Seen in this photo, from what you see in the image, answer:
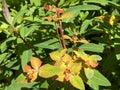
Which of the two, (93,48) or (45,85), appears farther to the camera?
(93,48)

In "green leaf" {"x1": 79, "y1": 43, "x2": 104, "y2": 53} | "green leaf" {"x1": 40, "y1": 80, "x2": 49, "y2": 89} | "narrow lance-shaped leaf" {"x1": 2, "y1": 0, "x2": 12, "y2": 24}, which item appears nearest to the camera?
"narrow lance-shaped leaf" {"x1": 2, "y1": 0, "x2": 12, "y2": 24}

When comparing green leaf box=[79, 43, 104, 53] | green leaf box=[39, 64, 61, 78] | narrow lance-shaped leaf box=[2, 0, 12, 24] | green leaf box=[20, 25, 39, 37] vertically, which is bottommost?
green leaf box=[79, 43, 104, 53]

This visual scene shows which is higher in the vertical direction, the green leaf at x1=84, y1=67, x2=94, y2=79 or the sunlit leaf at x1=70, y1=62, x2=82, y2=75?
the sunlit leaf at x1=70, y1=62, x2=82, y2=75

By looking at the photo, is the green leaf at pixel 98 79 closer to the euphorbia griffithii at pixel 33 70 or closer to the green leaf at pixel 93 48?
the green leaf at pixel 93 48

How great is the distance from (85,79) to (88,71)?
81 millimetres

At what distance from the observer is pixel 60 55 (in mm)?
1656

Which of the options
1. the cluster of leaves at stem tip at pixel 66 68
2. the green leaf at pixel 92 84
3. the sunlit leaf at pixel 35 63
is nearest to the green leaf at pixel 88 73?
the cluster of leaves at stem tip at pixel 66 68

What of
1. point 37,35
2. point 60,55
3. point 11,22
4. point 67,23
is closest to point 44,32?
point 37,35

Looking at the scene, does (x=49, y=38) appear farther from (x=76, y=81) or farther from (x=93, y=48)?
(x=76, y=81)

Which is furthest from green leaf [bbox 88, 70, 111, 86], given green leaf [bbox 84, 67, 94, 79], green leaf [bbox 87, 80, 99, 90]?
green leaf [bbox 84, 67, 94, 79]

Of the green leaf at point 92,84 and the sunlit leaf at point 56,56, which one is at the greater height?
the sunlit leaf at point 56,56

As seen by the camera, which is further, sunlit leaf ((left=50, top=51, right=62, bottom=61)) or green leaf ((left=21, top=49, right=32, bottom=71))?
green leaf ((left=21, top=49, right=32, bottom=71))

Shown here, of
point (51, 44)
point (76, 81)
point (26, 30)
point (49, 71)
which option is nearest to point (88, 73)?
point (76, 81)

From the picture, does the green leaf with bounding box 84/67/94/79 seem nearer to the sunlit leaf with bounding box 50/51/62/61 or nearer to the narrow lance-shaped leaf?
the sunlit leaf with bounding box 50/51/62/61
